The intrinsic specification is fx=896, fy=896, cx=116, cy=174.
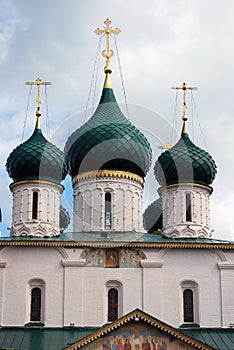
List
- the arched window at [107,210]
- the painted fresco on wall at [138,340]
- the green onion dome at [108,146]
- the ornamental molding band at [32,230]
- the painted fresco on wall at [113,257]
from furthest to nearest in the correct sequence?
the green onion dome at [108,146], the arched window at [107,210], the ornamental molding band at [32,230], the painted fresco on wall at [113,257], the painted fresco on wall at [138,340]

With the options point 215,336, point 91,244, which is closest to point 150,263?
point 91,244

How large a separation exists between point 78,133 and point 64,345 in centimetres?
806

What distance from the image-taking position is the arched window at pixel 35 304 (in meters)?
25.9

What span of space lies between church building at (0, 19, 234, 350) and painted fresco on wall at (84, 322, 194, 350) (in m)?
0.03

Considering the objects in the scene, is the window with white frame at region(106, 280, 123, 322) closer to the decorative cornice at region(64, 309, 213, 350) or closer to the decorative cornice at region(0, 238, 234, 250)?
the decorative cornice at region(0, 238, 234, 250)

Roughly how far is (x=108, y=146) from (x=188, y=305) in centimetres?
593

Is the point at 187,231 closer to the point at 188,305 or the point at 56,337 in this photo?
the point at 188,305

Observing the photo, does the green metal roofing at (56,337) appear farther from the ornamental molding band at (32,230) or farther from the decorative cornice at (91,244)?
the ornamental molding band at (32,230)

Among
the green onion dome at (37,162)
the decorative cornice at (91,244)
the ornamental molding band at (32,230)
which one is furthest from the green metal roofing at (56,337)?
the green onion dome at (37,162)

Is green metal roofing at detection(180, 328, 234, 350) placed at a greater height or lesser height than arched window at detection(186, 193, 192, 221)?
lesser

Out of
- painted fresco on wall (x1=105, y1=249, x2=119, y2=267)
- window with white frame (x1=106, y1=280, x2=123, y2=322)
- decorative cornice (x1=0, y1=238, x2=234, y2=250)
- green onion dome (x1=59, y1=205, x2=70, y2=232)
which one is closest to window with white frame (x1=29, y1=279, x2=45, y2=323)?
decorative cornice (x1=0, y1=238, x2=234, y2=250)

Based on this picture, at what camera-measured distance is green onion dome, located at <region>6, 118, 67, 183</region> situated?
2833 centimetres

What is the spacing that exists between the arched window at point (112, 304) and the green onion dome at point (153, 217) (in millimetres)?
7592

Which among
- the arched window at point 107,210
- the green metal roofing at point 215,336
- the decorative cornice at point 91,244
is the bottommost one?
the green metal roofing at point 215,336
